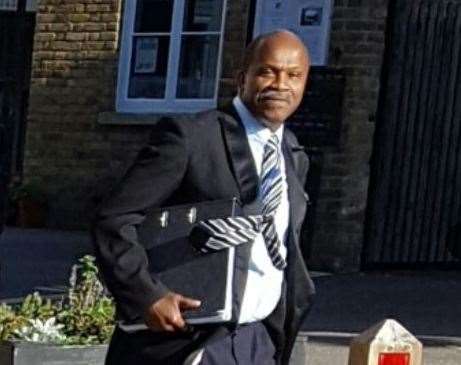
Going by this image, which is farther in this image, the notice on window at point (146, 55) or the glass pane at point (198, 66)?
the notice on window at point (146, 55)

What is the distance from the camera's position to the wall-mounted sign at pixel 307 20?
42.2ft

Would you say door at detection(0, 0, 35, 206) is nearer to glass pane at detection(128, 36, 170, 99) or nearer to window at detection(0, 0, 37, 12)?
window at detection(0, 0, 37, 12)

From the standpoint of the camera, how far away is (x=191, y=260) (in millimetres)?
3811

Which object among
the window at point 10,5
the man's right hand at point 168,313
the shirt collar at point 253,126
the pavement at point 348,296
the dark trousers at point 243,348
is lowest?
the pavement at point 348,296

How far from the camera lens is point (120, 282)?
374 cm

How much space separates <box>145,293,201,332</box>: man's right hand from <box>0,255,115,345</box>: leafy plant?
7.86ft

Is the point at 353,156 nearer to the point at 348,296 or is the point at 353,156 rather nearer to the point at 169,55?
the point at 348,296

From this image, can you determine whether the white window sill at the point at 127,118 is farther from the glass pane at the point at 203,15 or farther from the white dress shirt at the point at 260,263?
the white dress shirt at the point at 260,263

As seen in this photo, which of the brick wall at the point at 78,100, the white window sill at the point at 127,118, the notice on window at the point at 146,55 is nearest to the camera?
the white window sill at the point at 127,118

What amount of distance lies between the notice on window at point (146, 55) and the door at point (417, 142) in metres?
3.36

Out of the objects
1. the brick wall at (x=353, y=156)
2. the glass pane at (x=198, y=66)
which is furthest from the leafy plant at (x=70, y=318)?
the glass pane at (x=198, y=66)

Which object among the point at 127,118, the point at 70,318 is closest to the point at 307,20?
the point at 127,118

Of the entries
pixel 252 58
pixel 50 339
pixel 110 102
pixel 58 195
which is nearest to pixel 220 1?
pixel 110 102

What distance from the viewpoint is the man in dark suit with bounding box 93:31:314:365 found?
376 cm
